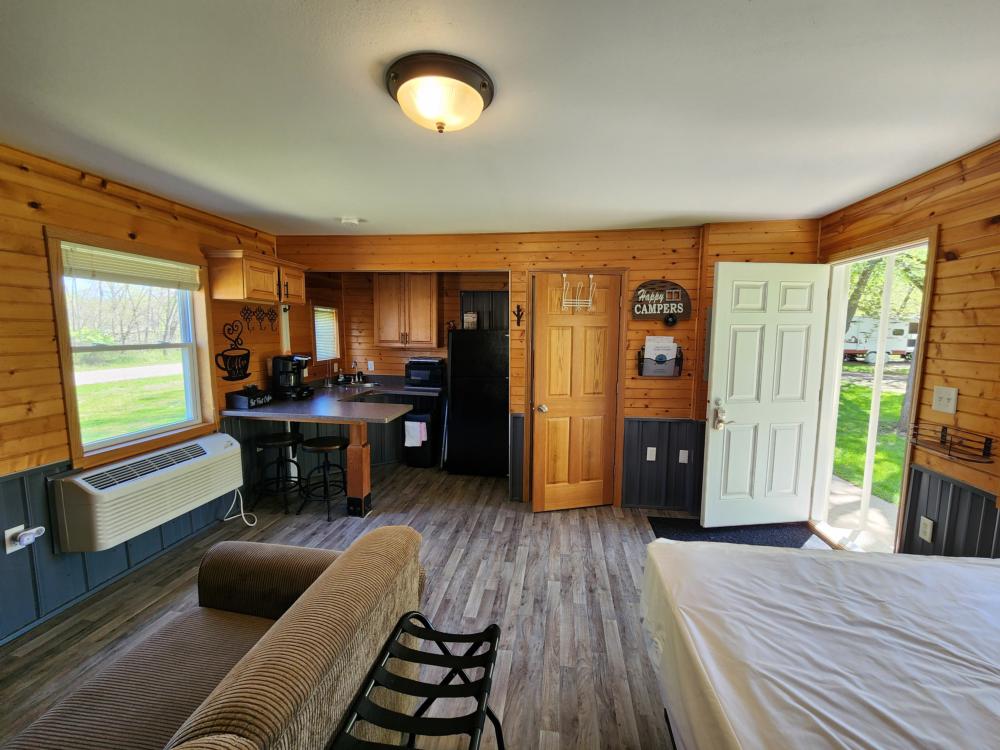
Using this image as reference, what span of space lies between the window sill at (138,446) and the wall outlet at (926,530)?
469 centimetres

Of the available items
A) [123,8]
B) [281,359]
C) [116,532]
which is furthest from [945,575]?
[281,359]

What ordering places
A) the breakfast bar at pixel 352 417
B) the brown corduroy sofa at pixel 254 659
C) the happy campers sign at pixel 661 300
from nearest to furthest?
the brown corduroy sofa at pixel 254 659 < the breakfast bar at pixel 352 417 < the happy campers sign at pixel 661 300

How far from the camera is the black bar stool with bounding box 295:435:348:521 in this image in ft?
11.6

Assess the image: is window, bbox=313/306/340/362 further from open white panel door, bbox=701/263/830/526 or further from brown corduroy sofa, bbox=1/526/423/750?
open white panel door, bbox=701/263/830/526

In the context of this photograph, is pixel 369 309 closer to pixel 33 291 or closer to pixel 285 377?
pixel 285 377

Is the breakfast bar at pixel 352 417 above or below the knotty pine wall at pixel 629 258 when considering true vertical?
below

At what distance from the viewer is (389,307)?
4891mm

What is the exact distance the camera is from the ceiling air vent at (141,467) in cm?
229

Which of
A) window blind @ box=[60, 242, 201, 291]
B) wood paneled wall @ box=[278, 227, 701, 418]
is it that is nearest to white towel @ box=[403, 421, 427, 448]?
wood paneled wall @ box=[278, 227, 701, 418]

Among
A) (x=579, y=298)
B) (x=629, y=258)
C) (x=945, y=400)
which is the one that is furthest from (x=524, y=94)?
(x=945, y=400)

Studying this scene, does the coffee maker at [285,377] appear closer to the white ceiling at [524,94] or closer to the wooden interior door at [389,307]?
the wooden interior door at [389,307]

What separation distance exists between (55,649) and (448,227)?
11.4 ft

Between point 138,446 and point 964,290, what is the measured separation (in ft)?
15.7

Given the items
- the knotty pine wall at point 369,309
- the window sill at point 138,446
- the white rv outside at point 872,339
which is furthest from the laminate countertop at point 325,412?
the white rv outside at point 872,339
